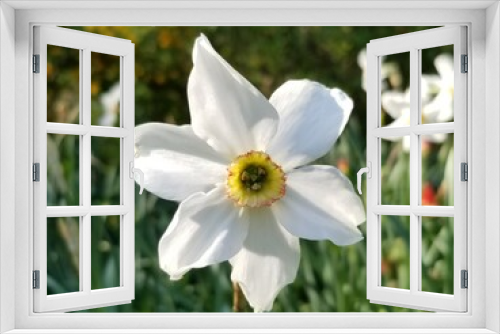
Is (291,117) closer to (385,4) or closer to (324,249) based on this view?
(385,4)

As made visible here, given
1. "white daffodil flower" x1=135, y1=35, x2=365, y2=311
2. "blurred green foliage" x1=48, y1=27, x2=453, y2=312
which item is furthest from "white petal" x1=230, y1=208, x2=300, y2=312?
"blurred green foliage" x1=48, y1=27, x2=453, y2=312

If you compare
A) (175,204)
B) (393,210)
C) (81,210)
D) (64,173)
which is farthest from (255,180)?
(64,173)

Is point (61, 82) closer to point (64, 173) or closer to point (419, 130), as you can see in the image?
point (64, 173)

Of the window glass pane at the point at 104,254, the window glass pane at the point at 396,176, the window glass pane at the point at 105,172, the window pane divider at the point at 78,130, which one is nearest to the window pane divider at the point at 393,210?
the window glass pane at the point at 396,176

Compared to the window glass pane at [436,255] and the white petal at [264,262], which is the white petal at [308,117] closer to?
the white petal at [264,262]

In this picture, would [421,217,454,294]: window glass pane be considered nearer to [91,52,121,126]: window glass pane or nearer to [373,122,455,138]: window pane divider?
[373,122,455,138]: window pane divider
